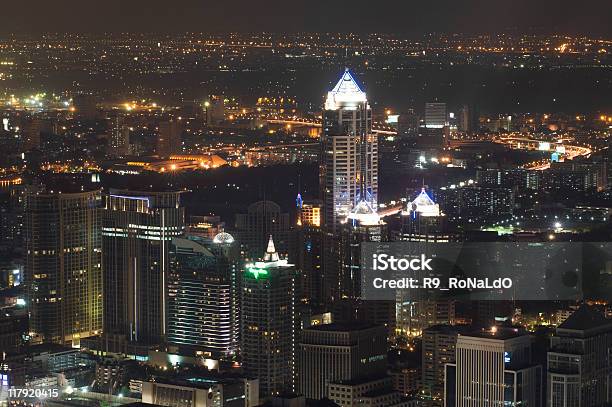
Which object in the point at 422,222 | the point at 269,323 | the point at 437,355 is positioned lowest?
the point at 437,355

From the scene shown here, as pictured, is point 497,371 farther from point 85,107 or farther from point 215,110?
point 85,107

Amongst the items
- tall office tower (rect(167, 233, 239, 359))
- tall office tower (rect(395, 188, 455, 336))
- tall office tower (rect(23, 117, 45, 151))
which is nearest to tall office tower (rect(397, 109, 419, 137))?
tall office tower (rect(23, 117, 45, 151))

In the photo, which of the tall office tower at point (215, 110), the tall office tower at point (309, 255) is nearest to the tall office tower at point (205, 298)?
the tall office tower at point (309, 255)

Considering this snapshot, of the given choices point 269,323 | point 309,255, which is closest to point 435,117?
point 309,255

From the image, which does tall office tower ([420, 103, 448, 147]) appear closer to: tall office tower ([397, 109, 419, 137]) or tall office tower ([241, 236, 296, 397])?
tall office tower ([397, 109, 419, 137])

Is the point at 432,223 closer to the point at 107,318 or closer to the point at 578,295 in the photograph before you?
the point at 578,295

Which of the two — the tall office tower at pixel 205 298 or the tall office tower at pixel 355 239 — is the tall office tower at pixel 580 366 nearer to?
the tall office tower at pixel 205 298
